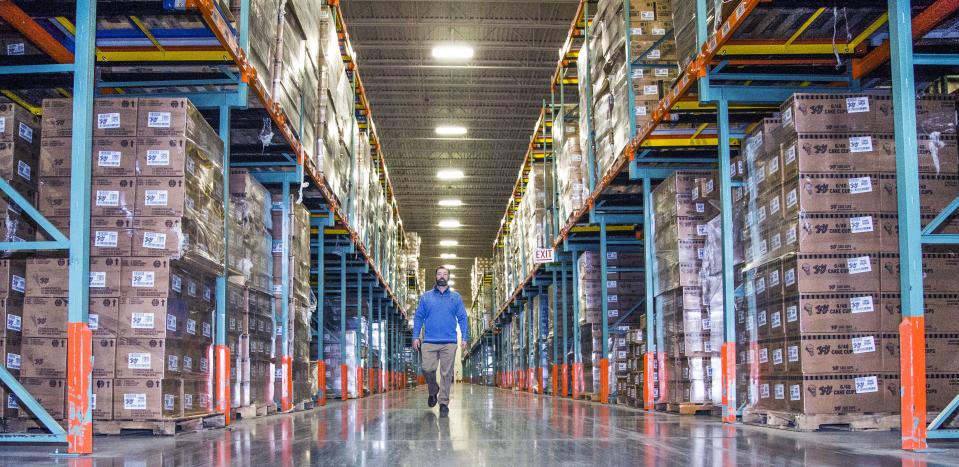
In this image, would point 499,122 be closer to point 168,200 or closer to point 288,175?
point 288,175

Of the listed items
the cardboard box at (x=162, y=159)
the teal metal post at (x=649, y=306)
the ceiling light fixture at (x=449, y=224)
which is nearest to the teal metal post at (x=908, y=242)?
the cardboard box at (x=162, y=159)

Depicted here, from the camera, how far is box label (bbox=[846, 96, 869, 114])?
19.9 feet

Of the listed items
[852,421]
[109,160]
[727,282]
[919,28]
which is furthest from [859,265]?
[109,160]

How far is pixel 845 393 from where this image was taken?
19.0 feet

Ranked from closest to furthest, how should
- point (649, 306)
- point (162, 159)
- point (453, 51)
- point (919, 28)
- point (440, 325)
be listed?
point (919, 28) < point (162, 159) < point (440, 325) < point (649, 306) < point (453, 51)

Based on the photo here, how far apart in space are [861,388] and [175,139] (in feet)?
17.2

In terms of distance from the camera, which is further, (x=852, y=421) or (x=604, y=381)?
(x=604, y=381)

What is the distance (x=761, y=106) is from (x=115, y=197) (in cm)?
581

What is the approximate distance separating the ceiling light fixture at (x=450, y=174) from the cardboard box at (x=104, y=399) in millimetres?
25653

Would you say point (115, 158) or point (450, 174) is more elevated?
point (450, 174)

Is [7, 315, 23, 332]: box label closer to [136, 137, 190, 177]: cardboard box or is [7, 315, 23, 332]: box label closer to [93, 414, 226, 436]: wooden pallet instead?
[93, 414, 226, 436]: wooden pallet

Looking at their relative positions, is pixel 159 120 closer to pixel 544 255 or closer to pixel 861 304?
pixel 861 304

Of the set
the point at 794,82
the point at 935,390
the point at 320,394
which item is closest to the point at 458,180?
the point at 320,394

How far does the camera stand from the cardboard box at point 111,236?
5832 millimetres
